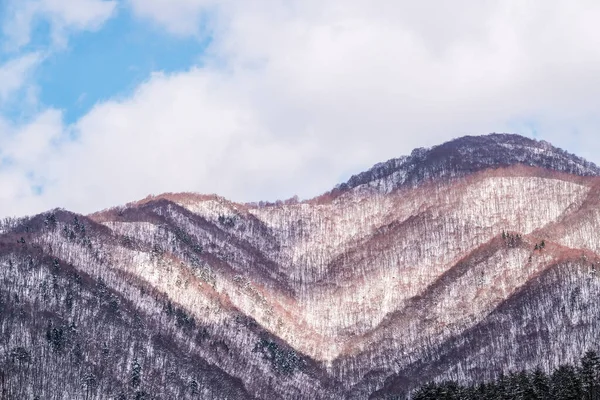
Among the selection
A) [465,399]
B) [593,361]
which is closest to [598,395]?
[593,361]

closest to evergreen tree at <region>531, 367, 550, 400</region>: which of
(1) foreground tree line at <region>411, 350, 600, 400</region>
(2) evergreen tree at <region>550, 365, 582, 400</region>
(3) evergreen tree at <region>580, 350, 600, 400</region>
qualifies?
(1) foreground tree line at <region>411, 350, 600, 400</region>

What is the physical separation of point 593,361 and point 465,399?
77.5 ft

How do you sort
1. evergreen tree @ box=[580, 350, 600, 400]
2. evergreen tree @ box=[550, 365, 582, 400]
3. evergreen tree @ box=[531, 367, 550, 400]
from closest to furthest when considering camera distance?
1. evergreen tree @ box=[550, 365, 582, 400]
2. evergreen tree @ box=[531, 367, 550, 400]
3. evergreen tree @ box=[580, 350, 600, 400]

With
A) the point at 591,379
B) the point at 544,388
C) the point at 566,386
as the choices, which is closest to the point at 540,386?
the point at 544,388

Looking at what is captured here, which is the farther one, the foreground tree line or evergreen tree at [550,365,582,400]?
the foreground tree line

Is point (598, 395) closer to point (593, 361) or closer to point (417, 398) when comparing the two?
point (593, 361)

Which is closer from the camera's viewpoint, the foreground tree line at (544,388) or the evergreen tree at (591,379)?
the foreground tree line at (544,388)

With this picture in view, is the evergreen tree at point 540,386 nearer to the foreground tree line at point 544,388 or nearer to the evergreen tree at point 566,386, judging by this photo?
the foreground tree line at point 544,388

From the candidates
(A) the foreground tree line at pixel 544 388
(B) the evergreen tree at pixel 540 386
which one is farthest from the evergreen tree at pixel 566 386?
(B) the evergreen tree at pixel 540 386

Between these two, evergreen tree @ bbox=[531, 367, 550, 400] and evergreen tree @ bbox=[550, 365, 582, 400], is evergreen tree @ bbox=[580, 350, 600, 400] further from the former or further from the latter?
evergreen tree @ bbox=[531, 367, 550, 400]

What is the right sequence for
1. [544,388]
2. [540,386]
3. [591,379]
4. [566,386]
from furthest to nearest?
[540,386] → [544,388] → [566,386] → [591,379]

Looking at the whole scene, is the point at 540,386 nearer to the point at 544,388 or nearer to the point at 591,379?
the point at 544,388

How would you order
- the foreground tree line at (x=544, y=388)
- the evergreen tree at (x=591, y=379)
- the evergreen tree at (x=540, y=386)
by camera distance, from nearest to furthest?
the foreground tree line at (x=544, y=388)
the evergreen tree at (x=540, y=386)
the evergreen tree at (x=591, y=379)

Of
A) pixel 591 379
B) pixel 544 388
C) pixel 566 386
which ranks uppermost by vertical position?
pixel 544 388
